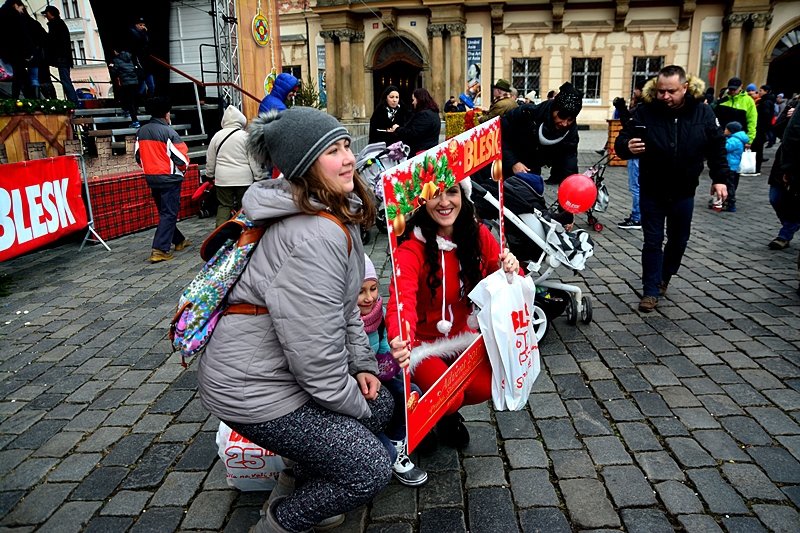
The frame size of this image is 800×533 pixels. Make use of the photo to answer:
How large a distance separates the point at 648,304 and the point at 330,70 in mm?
22011

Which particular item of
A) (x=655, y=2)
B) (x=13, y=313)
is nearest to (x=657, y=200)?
(x=13, y=313)

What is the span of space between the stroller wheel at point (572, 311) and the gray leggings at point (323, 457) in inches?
119

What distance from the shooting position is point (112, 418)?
353 cm

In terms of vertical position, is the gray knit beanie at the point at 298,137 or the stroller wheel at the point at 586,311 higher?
the gray knit beanie at the point at 298,137

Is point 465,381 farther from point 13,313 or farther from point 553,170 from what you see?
point 13,313

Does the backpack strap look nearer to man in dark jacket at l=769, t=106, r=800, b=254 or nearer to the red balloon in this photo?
the red balloon

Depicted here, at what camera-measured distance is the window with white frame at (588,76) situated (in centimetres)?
2281

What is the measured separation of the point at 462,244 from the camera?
2934mm

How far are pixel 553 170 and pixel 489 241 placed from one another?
8.87ft

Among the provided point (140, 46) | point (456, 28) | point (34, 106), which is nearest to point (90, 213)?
point (34, 106)

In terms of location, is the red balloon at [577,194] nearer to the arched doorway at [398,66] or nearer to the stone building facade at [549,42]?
the stone building facade at [549,42]

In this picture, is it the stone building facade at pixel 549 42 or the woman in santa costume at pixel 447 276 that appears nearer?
the woman in santa costume at pixel 447 276

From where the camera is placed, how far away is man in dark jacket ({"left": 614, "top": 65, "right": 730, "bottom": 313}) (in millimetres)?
4711

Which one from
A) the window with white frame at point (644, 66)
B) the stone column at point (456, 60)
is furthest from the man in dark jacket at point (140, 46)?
the window with white frame at point (644, 66)
